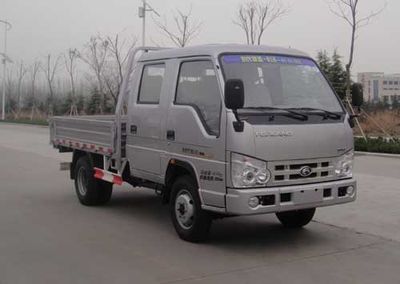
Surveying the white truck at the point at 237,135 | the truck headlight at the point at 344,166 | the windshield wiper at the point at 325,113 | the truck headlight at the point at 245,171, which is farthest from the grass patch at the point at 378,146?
the truck headlight at the point at 245,171

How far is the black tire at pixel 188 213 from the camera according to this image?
6.62m

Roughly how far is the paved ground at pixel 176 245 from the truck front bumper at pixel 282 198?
0.53 m

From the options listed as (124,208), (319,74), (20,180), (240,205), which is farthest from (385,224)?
(20,180)

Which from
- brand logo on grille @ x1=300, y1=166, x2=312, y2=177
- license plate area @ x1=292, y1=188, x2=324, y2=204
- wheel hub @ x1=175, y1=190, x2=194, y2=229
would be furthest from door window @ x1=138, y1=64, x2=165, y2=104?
license plate area @ x1=292, y1=188, x2=324, y2=204

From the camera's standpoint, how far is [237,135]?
6.05 meters

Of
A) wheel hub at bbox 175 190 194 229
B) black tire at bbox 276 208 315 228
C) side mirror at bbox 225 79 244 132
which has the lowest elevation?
black tire at bbox 276 208 315 228

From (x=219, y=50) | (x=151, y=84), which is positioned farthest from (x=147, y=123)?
(x=219, y=50)

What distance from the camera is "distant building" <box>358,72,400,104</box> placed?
37031 mm

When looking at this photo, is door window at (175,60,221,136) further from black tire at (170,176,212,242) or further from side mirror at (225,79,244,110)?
black tire at (170,176,212,242)

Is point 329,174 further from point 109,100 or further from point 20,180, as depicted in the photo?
point 109,100

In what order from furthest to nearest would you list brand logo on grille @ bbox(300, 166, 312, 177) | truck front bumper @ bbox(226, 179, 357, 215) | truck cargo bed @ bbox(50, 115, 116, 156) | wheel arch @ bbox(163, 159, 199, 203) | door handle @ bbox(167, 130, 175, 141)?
1. truck cargo bed @ bbox(50, 115, 116, 156)
2. door handle @ bbox(167, 130, 175, 141)
3. wheel arch @ bbox(163, 159, 199, 203)
4. brand logo on grille @ bbox(300, 166, 312, 177)
5. truck front bumper @ bbox(226, 179, 357, 215)

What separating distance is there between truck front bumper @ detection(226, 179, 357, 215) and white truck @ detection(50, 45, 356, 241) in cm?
1

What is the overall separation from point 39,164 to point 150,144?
836 cm

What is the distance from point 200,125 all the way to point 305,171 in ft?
4.19
